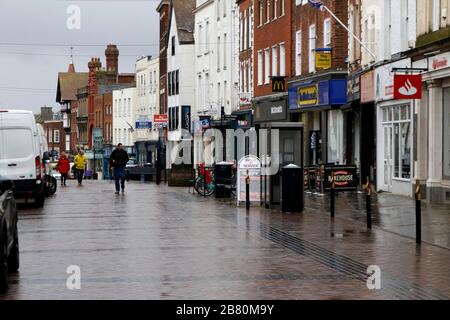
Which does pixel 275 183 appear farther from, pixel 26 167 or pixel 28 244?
pixel 28 244

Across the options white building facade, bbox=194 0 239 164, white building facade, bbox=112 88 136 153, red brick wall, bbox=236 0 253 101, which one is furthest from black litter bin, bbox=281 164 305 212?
white building facade, bbox=112 88 136 153

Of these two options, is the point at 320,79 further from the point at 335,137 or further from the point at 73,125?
the point at 73,125

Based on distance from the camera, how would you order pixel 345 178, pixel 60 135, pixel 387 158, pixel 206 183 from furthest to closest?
1. pixel 60 135
2. pixel 206 183
3. pixel 387 158
4. pixel 345 178

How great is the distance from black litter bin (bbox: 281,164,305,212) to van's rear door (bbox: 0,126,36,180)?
25.4ft

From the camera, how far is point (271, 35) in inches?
2025

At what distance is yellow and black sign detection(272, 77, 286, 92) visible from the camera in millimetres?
48656

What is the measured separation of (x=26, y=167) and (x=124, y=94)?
72.5m

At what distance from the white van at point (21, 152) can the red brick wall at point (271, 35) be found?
21454mm

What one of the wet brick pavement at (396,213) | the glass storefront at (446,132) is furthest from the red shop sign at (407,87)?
the wet brick pavement at (396,213)

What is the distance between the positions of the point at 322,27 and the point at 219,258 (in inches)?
1095

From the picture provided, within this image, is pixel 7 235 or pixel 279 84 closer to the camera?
pixel 7 235

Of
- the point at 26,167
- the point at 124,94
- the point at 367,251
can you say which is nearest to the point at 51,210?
the point at 26,167

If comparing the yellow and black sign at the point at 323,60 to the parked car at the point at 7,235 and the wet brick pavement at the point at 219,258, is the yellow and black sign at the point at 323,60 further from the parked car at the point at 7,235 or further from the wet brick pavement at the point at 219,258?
the parked car at the point at 7,235

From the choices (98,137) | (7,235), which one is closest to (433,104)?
(7,235)
